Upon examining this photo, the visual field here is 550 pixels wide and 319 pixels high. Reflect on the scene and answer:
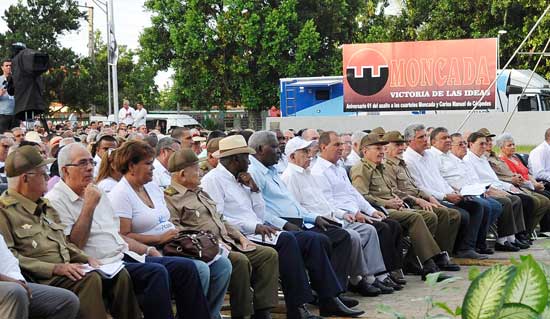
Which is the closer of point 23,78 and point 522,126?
point 23,78

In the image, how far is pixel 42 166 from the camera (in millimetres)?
→ 5035

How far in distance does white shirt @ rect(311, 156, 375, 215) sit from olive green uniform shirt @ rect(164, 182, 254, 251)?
2.00 meters

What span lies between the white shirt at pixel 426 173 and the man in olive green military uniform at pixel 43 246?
5.27 meters

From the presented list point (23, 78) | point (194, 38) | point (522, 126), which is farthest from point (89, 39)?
point (23, 78)

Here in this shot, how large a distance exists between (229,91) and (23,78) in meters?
32.7

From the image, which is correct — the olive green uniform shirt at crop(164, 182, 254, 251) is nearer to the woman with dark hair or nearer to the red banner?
the woman with dark hair

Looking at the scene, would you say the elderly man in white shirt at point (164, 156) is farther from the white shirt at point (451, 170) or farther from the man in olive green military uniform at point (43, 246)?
the white shirt at point (451, 170)

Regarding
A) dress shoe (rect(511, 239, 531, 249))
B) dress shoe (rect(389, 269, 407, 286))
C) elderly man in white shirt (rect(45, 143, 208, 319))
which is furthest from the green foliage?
dress shoe (rect(511, 239, 531, 249))

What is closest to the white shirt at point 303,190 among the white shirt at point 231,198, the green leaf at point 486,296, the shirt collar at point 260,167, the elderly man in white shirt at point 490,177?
the shirt collar at point 260,167

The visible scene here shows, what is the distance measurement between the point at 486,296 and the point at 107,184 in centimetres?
489

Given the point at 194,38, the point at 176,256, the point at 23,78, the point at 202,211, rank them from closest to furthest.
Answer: the point at 176,256 → the point at 202,211 → the point at 23,78 → the point at 194,38

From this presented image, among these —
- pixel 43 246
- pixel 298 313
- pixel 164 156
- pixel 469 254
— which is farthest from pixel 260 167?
pixel 469 254

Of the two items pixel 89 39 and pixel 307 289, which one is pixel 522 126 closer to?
pixel 307 289

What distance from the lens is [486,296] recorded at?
1.32 metres
